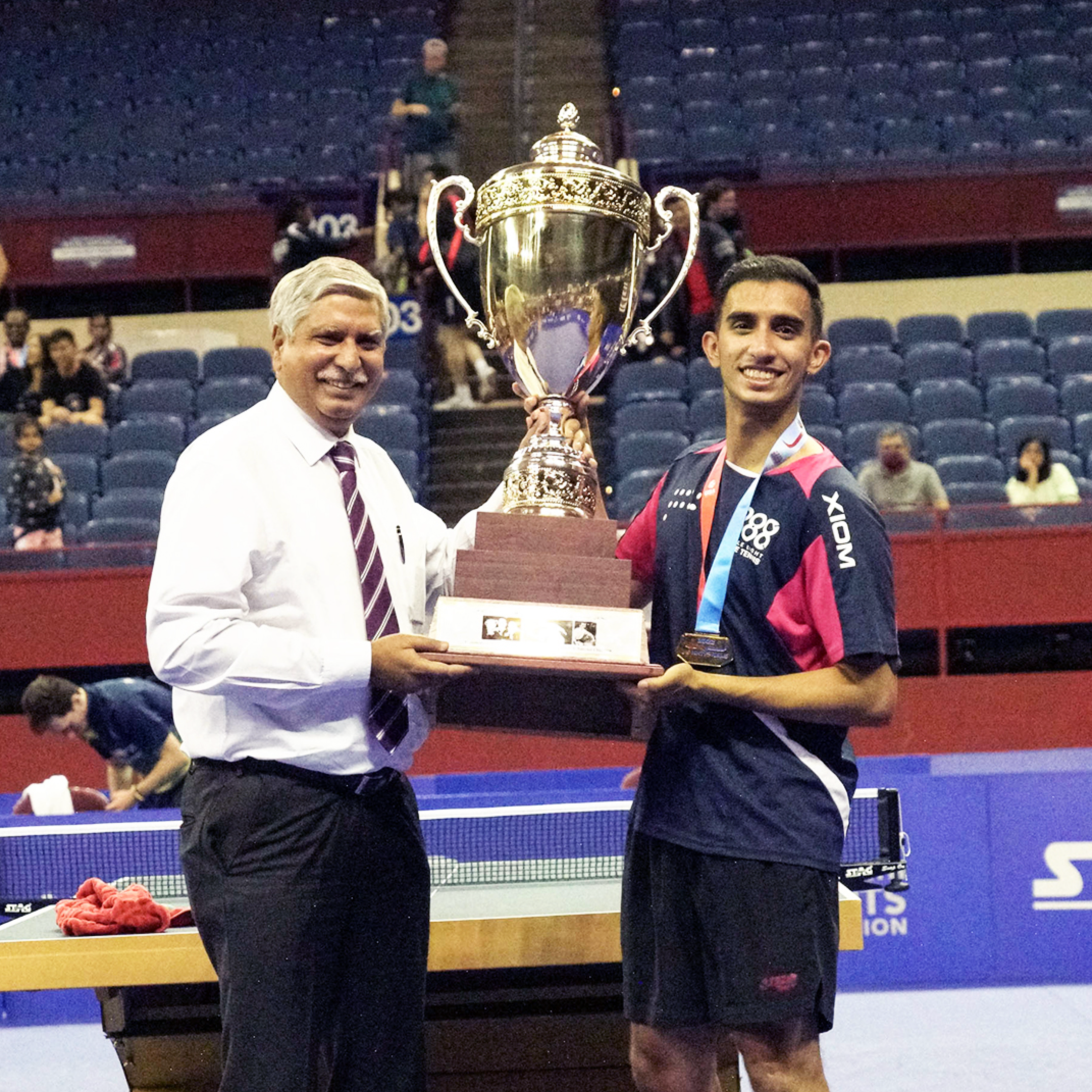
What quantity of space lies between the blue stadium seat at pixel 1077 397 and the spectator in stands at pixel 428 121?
460 centimetres

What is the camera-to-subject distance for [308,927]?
8.75 feet

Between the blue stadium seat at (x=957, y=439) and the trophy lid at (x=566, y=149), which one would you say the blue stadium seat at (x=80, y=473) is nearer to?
the blue stadium seat at (x=957, y=439)

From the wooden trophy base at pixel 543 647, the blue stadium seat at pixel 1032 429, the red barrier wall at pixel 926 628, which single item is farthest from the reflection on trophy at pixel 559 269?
the blue stadium seat at pixel 1032 429

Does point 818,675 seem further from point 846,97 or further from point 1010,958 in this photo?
point 846,97

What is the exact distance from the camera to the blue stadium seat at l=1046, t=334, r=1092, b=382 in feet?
35.5

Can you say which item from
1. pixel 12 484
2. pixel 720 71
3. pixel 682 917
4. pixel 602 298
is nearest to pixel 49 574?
pixel 12 484

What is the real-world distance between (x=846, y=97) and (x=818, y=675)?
12.1m

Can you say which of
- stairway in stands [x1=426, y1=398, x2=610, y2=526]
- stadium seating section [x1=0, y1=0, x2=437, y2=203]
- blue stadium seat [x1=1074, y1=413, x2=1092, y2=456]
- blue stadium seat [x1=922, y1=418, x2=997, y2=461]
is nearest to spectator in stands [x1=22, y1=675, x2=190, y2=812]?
stairway in stands [x1=426, y1=398, x2=610, y2=526]

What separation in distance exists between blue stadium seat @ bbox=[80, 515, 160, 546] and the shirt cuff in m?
6.64

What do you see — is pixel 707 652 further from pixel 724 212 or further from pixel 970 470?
pixel 724 212

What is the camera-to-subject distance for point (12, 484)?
887 cm

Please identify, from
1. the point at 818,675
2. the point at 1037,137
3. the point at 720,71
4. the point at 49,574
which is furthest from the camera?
the point at 720,71

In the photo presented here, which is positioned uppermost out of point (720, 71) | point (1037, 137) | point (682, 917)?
point (720, 71)

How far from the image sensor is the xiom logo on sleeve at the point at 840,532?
269 cm
